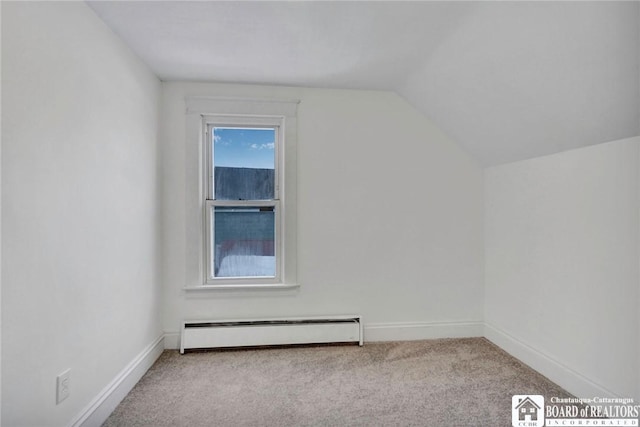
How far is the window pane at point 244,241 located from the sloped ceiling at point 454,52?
1.13 m

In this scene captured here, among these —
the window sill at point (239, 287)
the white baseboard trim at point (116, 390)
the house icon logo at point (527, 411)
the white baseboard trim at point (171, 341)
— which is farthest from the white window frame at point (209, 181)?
the house icon logo at point (527, 411)

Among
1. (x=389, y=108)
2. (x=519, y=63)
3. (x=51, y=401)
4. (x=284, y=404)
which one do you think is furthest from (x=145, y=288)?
(x=519, y=63)

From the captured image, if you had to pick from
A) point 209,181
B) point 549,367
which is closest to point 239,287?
point 209,181

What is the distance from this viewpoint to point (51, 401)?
4.79ft

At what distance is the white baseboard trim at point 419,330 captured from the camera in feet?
9.57

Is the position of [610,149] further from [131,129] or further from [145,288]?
[145,288]

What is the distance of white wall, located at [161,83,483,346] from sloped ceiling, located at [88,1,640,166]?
34 centimetres

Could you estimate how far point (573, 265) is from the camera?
208 cm

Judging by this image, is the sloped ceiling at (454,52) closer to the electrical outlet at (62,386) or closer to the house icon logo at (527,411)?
the house icon logo at (527,411)

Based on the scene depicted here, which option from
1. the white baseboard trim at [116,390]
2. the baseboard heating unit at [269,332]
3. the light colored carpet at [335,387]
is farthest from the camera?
the baseboard heating unit at [269,332]

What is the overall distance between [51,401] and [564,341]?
2.83 metres

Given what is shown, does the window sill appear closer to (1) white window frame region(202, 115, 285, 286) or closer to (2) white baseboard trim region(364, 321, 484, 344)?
(1) white window frame region(202, 115, 285, 286)

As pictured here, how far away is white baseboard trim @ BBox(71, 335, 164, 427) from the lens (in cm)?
172

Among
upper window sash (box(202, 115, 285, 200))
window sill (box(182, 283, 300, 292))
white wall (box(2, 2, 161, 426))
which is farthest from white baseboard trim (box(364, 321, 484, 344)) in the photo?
white wall (box(2, 2, 161, 426))
